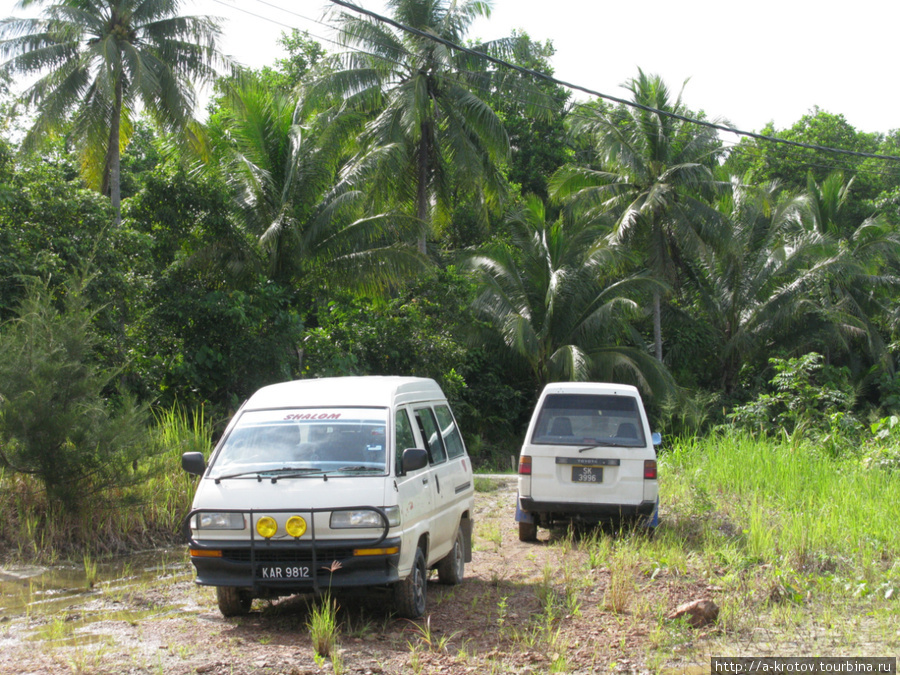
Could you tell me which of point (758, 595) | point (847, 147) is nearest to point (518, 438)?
point (758, 595)

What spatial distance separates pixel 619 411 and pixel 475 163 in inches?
622

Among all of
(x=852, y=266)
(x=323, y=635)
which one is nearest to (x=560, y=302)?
(x=852, y=266)

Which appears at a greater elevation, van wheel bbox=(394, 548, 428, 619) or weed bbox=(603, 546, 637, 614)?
van wheel bbox=(394, 548, 428, 619)

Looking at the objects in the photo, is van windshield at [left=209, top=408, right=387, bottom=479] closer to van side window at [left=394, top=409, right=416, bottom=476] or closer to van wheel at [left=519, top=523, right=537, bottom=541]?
van side window at [left=394, top=409, right=416, bottom=476]

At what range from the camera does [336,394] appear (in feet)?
24.4

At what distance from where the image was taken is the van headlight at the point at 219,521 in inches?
251

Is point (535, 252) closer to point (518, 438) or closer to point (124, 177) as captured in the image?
point (518, 438)

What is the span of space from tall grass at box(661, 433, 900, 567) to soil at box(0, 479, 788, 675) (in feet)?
5.19

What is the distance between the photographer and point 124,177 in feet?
96.9

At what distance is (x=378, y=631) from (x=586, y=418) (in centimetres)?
493

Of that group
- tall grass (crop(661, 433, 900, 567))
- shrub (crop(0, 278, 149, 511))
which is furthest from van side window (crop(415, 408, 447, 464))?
shrub (crop(0, 278, 149, 511))

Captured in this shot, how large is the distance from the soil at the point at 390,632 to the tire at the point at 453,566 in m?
0.11

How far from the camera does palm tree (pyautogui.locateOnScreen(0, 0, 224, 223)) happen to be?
21.1m

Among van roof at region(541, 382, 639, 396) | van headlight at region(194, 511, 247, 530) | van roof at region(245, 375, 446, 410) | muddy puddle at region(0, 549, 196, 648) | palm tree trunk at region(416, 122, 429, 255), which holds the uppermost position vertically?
palm tree trunk at region(416, 122, 429, 255)
